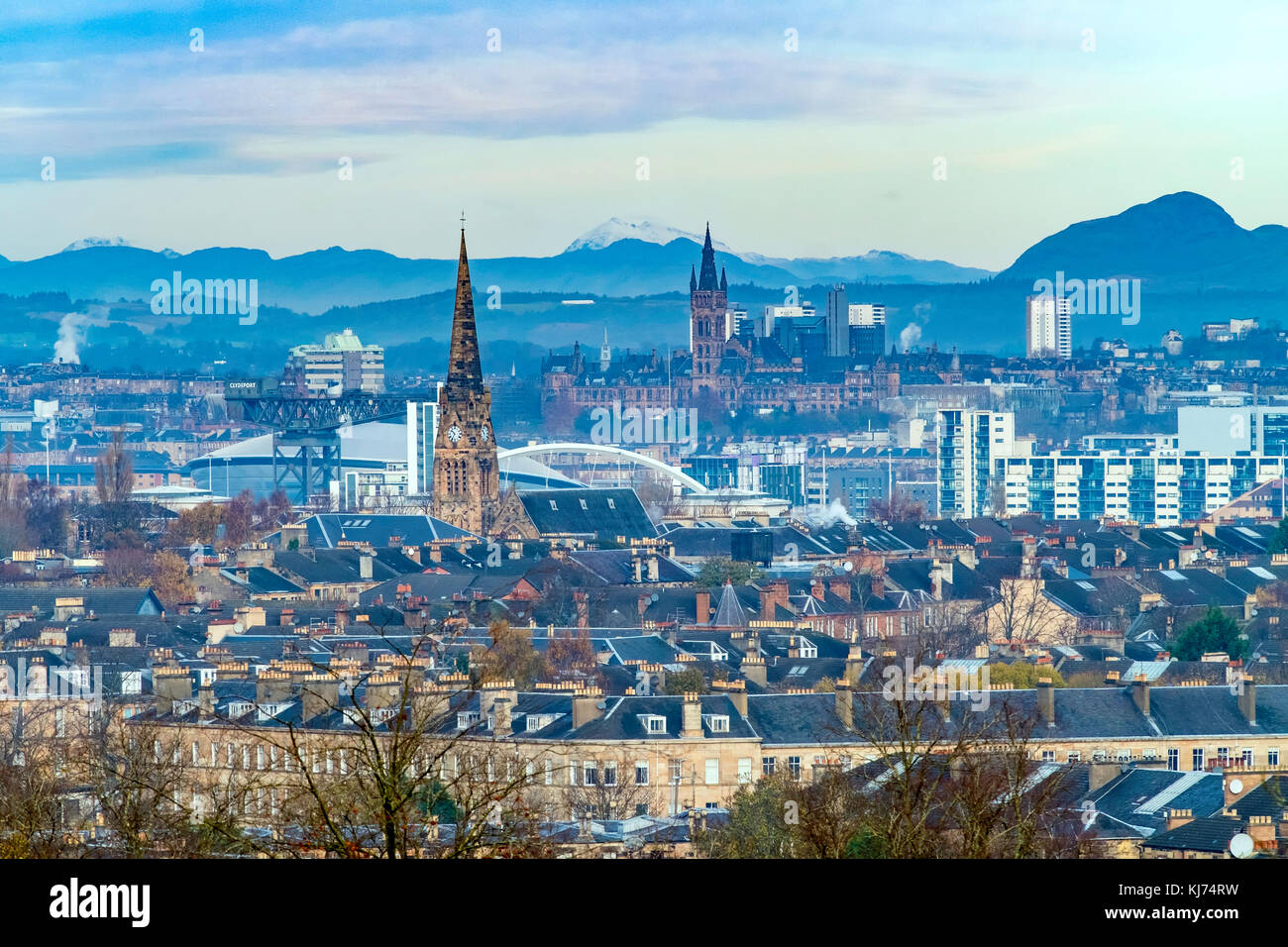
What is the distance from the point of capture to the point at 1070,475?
117375mm

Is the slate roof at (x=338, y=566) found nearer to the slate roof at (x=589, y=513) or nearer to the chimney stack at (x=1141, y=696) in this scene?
the slate roof at (x=589, y=513)

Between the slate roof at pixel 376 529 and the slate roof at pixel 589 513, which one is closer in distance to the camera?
the slate roof at pixel 376 529

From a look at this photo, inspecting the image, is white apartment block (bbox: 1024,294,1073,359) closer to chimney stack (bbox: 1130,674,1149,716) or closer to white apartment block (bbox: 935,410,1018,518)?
white apartment block (bbox: 935,410,1018,518)

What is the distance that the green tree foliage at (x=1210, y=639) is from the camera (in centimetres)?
4275

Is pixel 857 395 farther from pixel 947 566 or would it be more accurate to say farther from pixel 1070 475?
pixel 947 566

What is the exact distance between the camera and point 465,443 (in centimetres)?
8994

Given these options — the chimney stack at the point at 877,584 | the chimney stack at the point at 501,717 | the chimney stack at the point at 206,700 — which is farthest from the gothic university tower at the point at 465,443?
the chimney stack at the point at 501,717

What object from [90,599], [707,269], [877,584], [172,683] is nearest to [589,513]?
[877,584]

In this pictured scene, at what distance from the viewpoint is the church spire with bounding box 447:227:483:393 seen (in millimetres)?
91375

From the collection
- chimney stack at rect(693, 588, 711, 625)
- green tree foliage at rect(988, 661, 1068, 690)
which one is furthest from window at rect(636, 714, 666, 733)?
chimney stack at rect(693, 588, 711, 625)

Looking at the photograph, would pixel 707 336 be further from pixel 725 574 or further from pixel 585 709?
pixel 585 709

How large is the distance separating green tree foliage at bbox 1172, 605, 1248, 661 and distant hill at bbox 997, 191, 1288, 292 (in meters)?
129

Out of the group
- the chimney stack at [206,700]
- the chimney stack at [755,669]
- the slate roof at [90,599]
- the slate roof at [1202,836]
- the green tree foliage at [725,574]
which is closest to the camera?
the slate roof at [1202,836]

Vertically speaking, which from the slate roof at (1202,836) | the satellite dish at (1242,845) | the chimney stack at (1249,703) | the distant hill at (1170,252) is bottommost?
the chimney stack at (1249,703)
